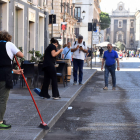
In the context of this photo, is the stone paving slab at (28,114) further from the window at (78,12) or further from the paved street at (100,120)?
the window at (78,12)

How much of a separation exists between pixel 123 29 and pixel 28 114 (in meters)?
126

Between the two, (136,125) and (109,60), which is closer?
(136,125)

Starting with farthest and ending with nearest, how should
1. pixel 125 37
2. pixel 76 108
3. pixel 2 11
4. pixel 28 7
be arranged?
pixel 125 37, pixel 28 7, pixel 2 11, pixel 76 108

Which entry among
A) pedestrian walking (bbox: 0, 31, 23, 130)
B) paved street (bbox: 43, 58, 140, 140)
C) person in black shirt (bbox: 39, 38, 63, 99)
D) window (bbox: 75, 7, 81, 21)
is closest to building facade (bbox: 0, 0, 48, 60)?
person in black shirt (bbox: 39, 38, 63, 99)

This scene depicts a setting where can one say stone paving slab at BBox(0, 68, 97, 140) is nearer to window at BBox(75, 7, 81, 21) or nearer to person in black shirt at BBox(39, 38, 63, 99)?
person in black shirt at BBox(39, 38, 63, 99)

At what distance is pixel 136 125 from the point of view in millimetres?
6910

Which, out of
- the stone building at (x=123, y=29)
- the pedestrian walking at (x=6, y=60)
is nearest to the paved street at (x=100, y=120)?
the pedestrian walking at (x=6, y=60)

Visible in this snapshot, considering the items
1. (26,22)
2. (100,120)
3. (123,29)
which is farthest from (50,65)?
(123,29)

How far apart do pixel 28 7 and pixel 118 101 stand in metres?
12.3

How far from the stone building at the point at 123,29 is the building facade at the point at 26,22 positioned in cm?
10541

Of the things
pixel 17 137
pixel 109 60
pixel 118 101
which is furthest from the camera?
pixel 109 60

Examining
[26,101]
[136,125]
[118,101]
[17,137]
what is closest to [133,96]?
[118,101]

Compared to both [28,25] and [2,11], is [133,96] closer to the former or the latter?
[2,11]

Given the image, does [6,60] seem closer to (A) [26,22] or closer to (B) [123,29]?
(A) [26,22]
